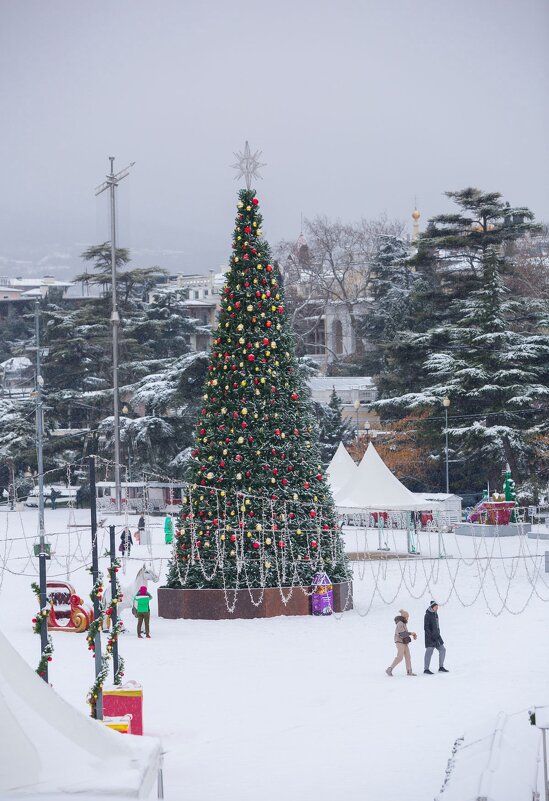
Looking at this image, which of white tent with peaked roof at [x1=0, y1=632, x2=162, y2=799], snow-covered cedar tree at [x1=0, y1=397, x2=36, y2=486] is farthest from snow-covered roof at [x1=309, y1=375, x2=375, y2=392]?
white tent with peaked roof at [x1=0, y1=632, x2=162, y2=799]

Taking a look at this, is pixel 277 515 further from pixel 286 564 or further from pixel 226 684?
pixel 226 684

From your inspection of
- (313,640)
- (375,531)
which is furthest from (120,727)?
(375,531)

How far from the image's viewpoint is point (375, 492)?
37438mm

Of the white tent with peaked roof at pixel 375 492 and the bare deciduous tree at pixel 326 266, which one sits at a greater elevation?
the bare deciduous tree at pixel 326 266

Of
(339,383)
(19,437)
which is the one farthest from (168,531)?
(339,383)

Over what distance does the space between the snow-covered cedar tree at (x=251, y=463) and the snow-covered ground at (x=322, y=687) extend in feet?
3.92

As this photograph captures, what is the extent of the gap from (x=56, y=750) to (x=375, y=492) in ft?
90.7

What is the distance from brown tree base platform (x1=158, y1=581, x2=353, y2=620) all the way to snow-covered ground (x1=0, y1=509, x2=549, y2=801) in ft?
1.20

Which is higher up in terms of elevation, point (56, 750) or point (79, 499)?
point (79, 499)

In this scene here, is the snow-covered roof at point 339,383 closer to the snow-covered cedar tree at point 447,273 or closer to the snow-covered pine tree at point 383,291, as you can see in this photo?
the snow-covered pine tree at point 383,291

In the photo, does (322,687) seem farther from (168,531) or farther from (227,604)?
(168,531)

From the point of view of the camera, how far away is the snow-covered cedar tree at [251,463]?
26.0m

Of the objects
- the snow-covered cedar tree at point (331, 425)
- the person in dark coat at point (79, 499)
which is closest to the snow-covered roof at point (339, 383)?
the snow-covered cedar tree at point (331, 425)

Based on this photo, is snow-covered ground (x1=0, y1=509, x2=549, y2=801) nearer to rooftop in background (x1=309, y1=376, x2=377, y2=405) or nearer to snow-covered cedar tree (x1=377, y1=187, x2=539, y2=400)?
snow-covered cedar tree (x1=377, y1=187, x2=539, y2=400)
